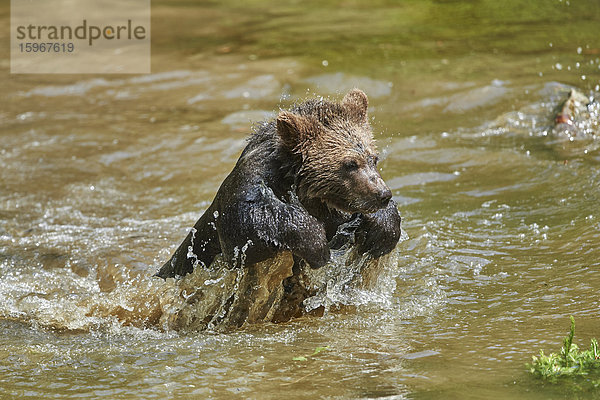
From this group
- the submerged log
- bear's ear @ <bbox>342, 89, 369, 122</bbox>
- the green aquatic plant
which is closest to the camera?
the green aquatic plant

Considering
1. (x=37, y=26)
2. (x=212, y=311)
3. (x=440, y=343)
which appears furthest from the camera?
(x=37, y=26)

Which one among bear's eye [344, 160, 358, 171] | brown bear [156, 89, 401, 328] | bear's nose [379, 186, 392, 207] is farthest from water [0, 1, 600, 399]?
bear's eye [344, 160, 358, 171]

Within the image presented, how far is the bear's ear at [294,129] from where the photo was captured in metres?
5.54

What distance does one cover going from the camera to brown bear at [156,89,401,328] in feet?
→ 18.2

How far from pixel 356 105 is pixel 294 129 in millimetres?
613

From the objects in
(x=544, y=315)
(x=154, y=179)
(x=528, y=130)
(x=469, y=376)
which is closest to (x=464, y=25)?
(x=528, y=130)

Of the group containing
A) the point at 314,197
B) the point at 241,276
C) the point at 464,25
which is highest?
the point at 464,25

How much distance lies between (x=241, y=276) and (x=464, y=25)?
11.4 meters

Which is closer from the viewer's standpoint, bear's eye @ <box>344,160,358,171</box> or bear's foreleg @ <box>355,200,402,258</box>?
bear's eye @ <box>344,160,358,171</box>

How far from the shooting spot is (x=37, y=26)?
17375 mm

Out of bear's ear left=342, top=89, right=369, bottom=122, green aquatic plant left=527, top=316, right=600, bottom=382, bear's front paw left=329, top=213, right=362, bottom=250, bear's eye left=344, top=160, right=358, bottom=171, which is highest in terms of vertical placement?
bear's ear left=342, top=89, right=369, bottom=122

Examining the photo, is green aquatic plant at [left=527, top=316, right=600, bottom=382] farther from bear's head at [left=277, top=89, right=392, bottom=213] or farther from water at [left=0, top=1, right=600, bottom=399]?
bear's head at [left=277, top=89, right=392, bottom=213]

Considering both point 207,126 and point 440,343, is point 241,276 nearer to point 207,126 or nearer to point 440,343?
point 440,343

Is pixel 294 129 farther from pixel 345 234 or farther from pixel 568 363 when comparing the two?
pixel 568 363
